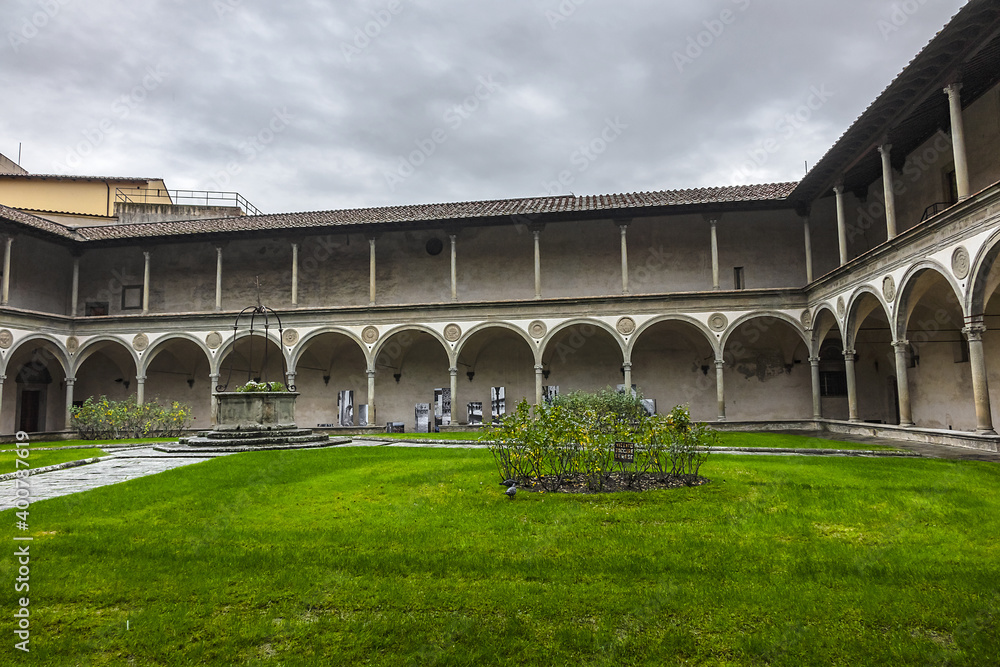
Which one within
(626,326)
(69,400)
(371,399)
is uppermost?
(626,326)

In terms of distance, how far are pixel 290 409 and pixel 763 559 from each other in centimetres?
1360

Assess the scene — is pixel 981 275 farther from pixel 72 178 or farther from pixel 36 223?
pixel 72 178

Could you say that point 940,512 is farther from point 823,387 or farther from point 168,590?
point 823,387

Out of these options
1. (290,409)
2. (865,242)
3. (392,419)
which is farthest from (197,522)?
(865,242)

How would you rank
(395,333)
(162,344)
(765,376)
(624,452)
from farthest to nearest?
(162,344), (765,376), (395,333), (624,452)

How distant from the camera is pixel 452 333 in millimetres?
22484

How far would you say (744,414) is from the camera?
2358 centimetres

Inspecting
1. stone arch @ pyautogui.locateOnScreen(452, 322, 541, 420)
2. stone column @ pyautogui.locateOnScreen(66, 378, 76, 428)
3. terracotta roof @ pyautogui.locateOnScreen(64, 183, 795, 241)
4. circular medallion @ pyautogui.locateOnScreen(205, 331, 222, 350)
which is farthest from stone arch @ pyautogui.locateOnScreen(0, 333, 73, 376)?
stone arch @ pyautogui.locateOnScreen(452, 322, 541, 420)

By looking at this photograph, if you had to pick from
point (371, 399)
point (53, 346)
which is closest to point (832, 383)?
point (371, 399)

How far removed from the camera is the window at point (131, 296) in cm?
2727

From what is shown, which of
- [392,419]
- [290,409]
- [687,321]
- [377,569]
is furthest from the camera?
[392,419]

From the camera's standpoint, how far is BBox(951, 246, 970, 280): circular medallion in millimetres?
12384

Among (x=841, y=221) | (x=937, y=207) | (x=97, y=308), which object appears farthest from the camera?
(x=97, y=308)

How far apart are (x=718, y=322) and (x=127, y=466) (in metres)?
17.3
